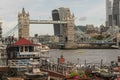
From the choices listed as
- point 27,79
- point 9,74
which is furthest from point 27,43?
point 27,79

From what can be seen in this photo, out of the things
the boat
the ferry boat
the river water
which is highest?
the ferry boat

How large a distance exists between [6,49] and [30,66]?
7.24 m

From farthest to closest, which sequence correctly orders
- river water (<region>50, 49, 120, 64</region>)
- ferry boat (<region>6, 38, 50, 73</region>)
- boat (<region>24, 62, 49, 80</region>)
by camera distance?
1. river water (<region>50, 49, 120, 64</region>)
2. ferry boat (<region>6, 38, 50, 73</region>)
3. boat (<region>24, 62, 49, 80</region>)

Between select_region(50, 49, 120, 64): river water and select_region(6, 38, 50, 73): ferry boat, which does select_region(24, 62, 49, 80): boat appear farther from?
select_region(50, 49, 120, 64): river water

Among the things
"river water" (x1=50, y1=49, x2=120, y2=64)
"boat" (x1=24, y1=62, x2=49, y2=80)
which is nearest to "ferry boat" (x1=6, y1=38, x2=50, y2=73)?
"boat" (x1=24, y1=62, x2=49, y2=80)

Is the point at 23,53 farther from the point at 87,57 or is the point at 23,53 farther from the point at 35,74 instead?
the point at 87,57

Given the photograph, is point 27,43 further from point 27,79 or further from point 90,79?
point 90,79

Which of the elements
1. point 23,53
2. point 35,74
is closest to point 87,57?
point 23,53

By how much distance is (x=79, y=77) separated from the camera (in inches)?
1315

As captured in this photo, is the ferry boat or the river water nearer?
the ferry boat

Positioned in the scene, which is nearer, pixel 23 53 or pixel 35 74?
pixel 35 74

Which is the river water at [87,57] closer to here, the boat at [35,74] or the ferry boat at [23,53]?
the ferry boat at [23,53]

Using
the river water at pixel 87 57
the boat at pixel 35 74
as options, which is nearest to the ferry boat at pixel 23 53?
the boat at pixel 35 74

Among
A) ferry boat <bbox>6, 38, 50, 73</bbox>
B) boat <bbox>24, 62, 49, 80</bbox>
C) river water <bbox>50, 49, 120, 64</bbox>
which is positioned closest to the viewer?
boat <bbox>24, 62, 49, 80</bbox>
